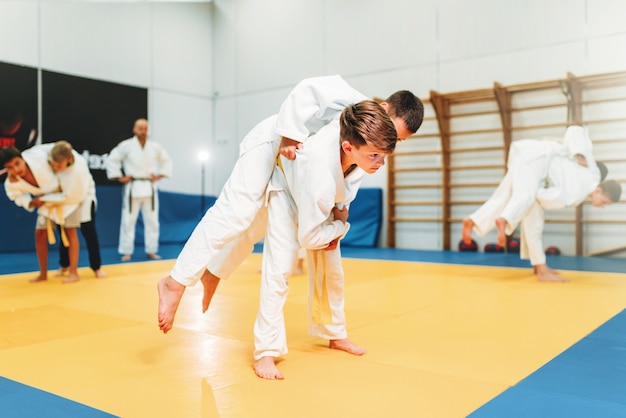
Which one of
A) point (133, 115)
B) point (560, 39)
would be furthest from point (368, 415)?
point (133, 115)

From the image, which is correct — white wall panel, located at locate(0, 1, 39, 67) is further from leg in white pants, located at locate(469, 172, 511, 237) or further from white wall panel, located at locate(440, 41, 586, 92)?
leg in white pants, located at locate(469, 172, 511, 237)

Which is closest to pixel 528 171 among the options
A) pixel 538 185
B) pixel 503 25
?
pixel 538 185

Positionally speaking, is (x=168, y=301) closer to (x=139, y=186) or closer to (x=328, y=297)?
(x=328, y=297)

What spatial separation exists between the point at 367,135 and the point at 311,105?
382mm

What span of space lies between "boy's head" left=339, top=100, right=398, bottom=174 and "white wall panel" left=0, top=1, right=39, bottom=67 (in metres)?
6.86

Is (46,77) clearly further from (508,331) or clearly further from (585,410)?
(585,410)

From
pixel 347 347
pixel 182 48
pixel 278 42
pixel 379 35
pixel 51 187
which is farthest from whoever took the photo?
pixel 182 48

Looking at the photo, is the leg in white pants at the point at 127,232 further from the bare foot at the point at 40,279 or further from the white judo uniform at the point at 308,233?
the white judo uniform at the point at 308,233

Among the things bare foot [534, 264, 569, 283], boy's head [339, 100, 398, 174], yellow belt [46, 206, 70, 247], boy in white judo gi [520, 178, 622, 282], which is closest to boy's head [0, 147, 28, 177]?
yellow belt [46, 206, 70, 247]

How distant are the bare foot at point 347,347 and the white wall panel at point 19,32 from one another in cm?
685

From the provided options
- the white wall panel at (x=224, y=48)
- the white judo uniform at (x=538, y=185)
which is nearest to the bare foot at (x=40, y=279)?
the white judo uniform at (x=538, y=185)

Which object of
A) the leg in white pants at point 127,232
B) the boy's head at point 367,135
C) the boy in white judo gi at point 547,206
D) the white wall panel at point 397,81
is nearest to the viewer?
the boy's head at point 367,135

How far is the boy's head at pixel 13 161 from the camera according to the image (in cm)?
372

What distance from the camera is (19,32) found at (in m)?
7.18
